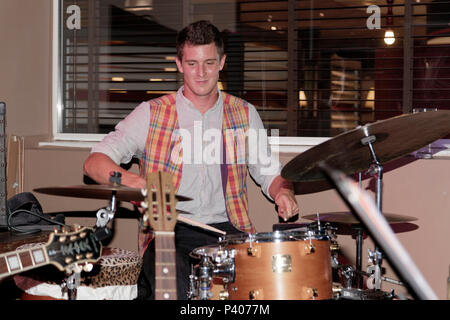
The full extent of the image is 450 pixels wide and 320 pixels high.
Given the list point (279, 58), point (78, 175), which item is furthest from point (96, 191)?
point (279, 58)

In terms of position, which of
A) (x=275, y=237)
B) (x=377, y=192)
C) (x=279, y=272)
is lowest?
(x=279, y=272)

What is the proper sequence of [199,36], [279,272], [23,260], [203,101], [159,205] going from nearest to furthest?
[159,205] < [23,260] < [279,272] < [199,36] < [203,101]

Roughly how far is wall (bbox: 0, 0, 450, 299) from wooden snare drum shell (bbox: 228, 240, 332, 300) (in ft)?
3.13

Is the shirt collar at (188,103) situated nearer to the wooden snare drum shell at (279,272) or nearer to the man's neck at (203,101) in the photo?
the man's neck at (203,101)

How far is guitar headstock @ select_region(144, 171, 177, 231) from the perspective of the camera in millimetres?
1678

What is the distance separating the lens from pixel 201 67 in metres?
2.77

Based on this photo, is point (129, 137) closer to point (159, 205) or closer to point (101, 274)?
point (101, 274)

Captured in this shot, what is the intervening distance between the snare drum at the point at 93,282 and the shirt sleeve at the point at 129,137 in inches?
21.8

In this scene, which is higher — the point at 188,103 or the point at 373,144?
the point at 188,103

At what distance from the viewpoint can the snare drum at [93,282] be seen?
2.23m

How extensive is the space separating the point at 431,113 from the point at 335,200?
1041 millimetres

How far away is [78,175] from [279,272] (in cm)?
164

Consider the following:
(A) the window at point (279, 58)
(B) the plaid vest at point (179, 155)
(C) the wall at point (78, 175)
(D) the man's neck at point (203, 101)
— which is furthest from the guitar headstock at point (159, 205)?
(A) the window at point (279, 58)

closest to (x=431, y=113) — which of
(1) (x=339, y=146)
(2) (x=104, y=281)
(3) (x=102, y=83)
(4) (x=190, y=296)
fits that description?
(1) (x=339, y=146)
